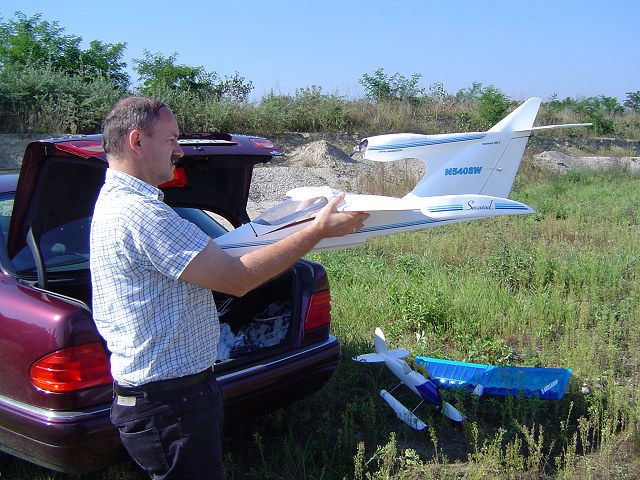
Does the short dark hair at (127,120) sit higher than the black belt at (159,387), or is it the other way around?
the short dark hair at (127,120)

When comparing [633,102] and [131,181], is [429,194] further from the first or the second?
[633,102]

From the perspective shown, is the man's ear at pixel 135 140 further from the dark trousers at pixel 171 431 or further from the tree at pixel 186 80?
the tree at pixel 186 80

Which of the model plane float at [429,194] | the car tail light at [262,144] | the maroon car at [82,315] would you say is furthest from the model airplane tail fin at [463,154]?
the maroon car at [82,315]

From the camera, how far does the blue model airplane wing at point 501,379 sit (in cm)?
418

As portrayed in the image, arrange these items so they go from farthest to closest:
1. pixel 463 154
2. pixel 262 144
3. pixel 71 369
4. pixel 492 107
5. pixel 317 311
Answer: pixel 492 107 < pixel 463 154 < pixel 262 144 < pixel 317 311 < pixel 71 369

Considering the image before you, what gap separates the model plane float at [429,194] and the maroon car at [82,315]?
42 centimetres

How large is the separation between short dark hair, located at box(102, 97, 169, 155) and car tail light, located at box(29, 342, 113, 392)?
1.15 metres

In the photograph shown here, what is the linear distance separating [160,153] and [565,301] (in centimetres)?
474

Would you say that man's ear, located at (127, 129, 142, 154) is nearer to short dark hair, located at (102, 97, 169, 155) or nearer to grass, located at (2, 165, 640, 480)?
short dark hair, located at (102, 97, 169, 155)

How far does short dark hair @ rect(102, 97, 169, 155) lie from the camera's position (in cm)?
204

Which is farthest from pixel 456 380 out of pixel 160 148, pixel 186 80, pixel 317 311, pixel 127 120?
pixel 186 80

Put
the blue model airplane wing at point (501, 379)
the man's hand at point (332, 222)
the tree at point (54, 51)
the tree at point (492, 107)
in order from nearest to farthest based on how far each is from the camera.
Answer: the man's hand at point (332, 222) → the blue model airplane wing at point (501, 379) → the tree at point (54, 51) → the tree at point (492, 107)

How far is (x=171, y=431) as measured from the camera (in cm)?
210

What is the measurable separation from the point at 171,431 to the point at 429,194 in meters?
3.16
